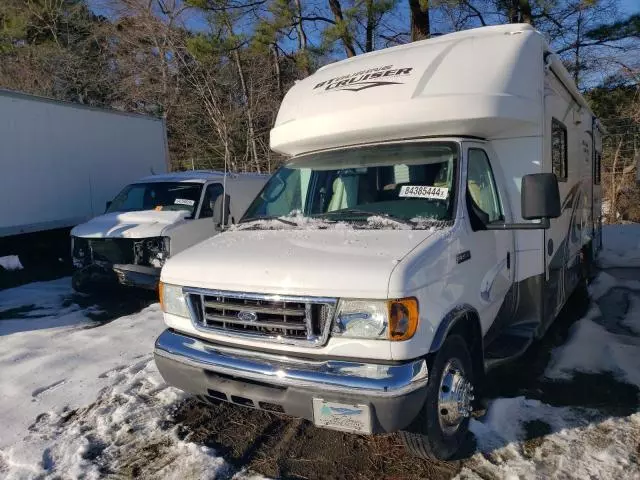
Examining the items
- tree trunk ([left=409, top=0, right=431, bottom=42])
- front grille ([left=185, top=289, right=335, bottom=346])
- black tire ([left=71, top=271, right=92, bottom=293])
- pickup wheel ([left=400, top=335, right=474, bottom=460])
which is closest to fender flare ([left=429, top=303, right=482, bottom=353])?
pickup wheel ([left=400, top=335, right=474, bottom=460])

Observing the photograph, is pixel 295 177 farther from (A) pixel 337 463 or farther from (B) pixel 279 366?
(A) pixel 337 463

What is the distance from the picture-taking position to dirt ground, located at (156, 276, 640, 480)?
10.8 feet

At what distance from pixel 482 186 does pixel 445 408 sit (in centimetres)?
168

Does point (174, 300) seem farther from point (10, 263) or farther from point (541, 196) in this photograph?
point (10, 263)

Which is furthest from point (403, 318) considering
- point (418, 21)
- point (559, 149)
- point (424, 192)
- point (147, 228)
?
point (418, 21)

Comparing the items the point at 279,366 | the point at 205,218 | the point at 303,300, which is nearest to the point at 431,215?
the point at 303,300

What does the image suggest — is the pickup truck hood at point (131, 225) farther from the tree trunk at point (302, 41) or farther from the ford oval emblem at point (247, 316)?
the tree trunk at point (302, 41)

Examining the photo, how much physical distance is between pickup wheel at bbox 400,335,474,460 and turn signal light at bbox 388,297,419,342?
0.33 meters

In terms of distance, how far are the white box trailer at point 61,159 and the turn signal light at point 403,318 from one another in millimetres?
8375

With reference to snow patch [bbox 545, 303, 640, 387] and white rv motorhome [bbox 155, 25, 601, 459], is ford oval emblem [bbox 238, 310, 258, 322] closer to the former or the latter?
white rv motorhome [bbox 155, 25, 601, 459]

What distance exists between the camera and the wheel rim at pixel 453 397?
3121 mm

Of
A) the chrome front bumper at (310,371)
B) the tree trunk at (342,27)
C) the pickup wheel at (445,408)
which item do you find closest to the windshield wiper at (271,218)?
the chrome front bumper at (310,371)

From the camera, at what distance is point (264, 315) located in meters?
3.03

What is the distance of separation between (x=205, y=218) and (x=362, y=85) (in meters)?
4.76
